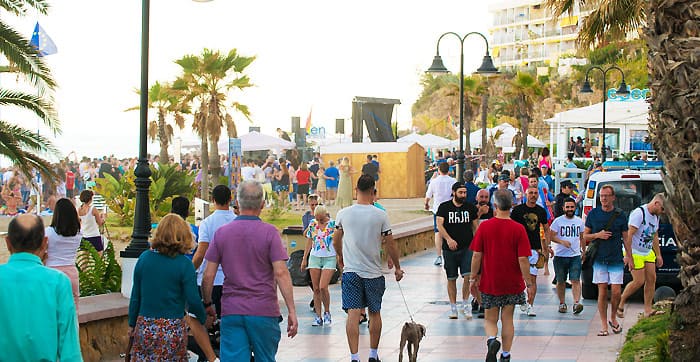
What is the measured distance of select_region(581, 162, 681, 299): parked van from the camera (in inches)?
527

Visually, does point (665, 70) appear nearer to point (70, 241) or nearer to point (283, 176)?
point (70, 241)

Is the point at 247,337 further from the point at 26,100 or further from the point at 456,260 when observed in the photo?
the point at 26,100

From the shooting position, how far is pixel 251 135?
45.0 m

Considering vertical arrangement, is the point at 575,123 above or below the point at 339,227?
above

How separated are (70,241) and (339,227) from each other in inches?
99.2

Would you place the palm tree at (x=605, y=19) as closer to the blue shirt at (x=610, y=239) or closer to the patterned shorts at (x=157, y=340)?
the blue shirt at (x=610, y=239)

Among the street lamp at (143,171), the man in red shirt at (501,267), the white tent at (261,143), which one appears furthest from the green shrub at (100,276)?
the white tent at (261,143)

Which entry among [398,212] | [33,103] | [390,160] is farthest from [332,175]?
[33,103]

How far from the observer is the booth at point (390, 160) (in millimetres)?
40656

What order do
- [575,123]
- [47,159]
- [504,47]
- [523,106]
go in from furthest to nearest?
[504,47] < [523,106] < [575,123] < [47,159]

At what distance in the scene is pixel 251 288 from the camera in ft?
22.6

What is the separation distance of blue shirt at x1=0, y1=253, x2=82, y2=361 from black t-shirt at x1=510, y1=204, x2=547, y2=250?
8.83 meters

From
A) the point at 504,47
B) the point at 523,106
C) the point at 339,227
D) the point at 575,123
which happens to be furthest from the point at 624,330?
the point at 504,47

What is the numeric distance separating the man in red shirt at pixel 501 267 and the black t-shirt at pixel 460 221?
2805 millimetres
